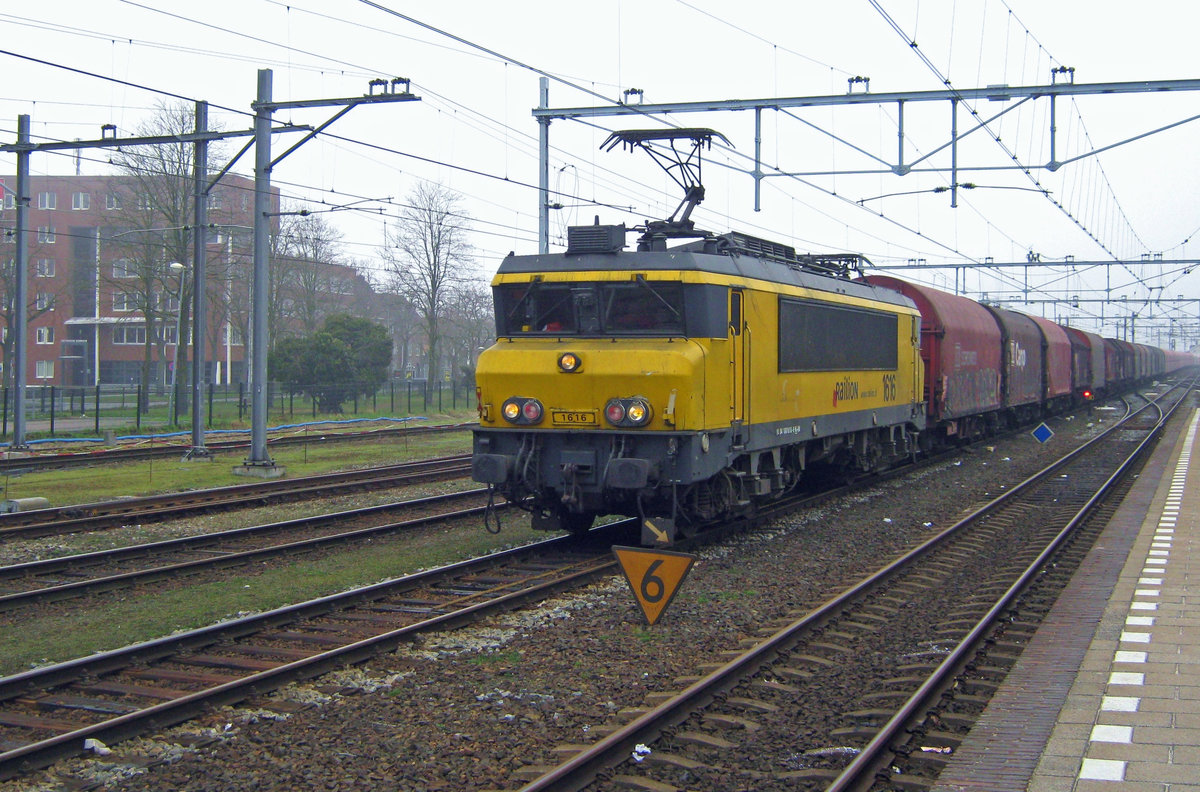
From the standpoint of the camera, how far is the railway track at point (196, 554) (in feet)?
33.7

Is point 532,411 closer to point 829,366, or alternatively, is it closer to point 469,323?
point 829,366

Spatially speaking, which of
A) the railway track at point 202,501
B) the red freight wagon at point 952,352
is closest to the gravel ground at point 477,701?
the railway track at point 202,501

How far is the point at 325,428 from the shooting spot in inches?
1399

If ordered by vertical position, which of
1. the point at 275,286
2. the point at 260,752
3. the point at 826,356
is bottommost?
the point at 260,752

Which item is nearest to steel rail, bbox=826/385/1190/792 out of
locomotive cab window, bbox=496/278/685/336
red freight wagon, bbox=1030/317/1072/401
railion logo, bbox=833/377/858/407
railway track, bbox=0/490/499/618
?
railion logo, bbox=833/377/858/407

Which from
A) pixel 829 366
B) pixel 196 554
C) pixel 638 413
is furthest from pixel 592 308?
pixel 196 554

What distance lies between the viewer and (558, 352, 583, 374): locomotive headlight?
1130cm

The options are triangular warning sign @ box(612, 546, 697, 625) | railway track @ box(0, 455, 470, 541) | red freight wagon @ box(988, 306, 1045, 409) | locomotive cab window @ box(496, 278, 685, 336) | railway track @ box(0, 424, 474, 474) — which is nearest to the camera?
triangular warning sign @ box(612, 546, 697, 625)

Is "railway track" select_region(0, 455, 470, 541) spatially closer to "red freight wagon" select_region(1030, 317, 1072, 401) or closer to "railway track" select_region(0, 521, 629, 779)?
"railway track" select_region(0, 521, 629, 779)

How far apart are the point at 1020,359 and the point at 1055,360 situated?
6.49 metres

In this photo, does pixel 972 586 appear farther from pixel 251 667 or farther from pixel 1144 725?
pixel 251 667

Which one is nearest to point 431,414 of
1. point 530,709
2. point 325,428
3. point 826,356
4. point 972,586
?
point 325,428

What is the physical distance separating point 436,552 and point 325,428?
24.4 meters

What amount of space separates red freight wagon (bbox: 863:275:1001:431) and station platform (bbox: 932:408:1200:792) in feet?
32.1
